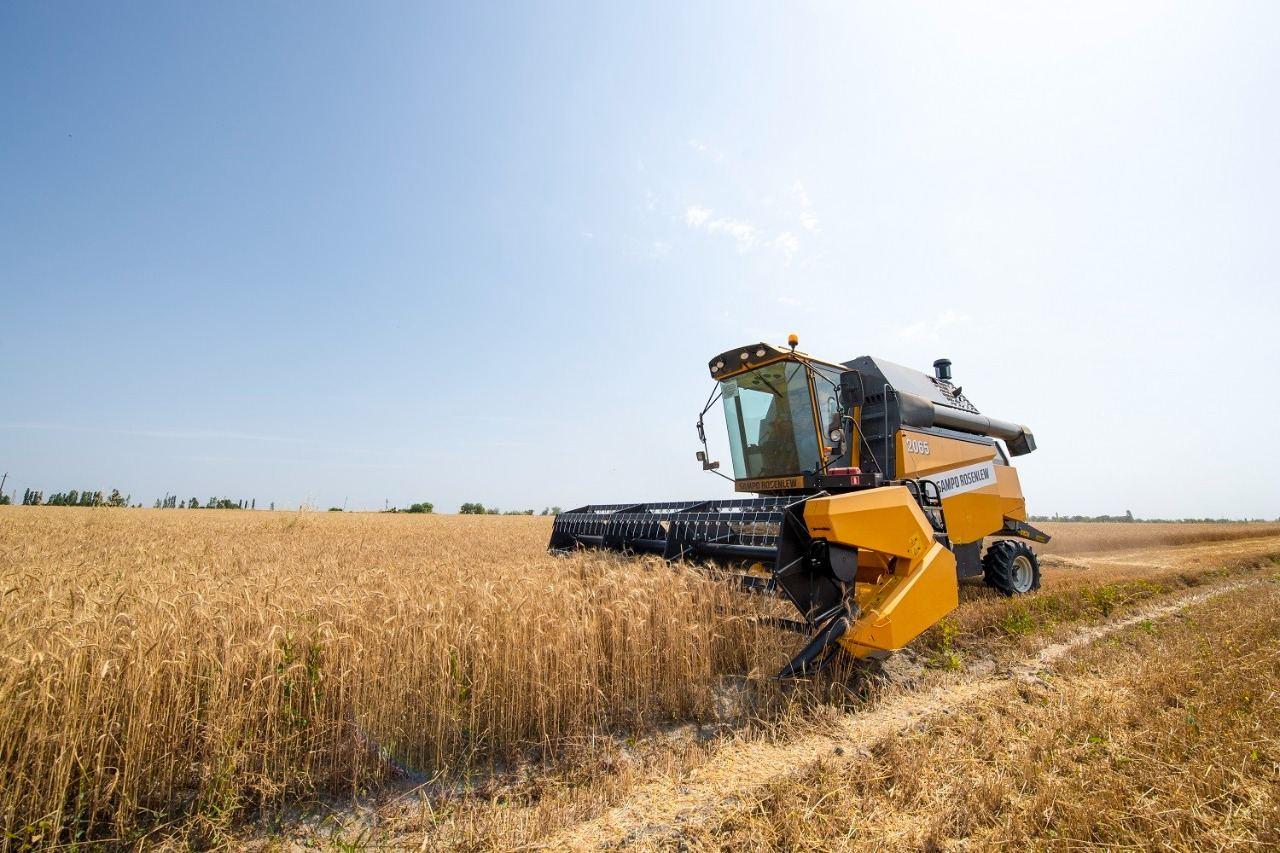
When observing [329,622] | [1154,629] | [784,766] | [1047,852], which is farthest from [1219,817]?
[1154,629]

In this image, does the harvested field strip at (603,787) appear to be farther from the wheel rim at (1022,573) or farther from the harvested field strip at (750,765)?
the wheel rim at (1022,573)

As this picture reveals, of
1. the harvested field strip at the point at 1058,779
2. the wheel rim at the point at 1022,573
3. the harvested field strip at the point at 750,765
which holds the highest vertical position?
the wheel rim at the point at 1022,573

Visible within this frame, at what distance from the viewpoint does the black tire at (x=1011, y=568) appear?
715 cm

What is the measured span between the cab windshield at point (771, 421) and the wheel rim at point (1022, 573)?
164 inches

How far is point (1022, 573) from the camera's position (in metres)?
7.61

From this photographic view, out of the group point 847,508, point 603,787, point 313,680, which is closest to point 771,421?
point 847,508

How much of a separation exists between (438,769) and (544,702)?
2.04 feet

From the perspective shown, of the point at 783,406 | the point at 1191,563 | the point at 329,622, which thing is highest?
the point at 783,406

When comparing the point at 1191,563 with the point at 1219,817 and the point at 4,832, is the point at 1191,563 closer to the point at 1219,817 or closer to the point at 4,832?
the point at 1219,817

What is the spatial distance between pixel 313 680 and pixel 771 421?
16.8 ft

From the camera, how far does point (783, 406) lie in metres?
6.17

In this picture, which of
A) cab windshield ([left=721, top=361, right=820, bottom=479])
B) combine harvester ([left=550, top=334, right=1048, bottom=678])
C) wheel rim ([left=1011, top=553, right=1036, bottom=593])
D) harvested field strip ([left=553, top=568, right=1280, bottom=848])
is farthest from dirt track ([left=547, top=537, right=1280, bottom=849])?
wheel rim ([left=1011, top=553, right=1036, bottom=593])

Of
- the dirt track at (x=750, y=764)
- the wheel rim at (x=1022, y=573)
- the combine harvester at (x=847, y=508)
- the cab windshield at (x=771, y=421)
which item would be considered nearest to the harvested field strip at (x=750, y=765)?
the dirt track at (x=750, y=764)

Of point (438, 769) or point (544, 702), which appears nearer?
point (438, 769)
